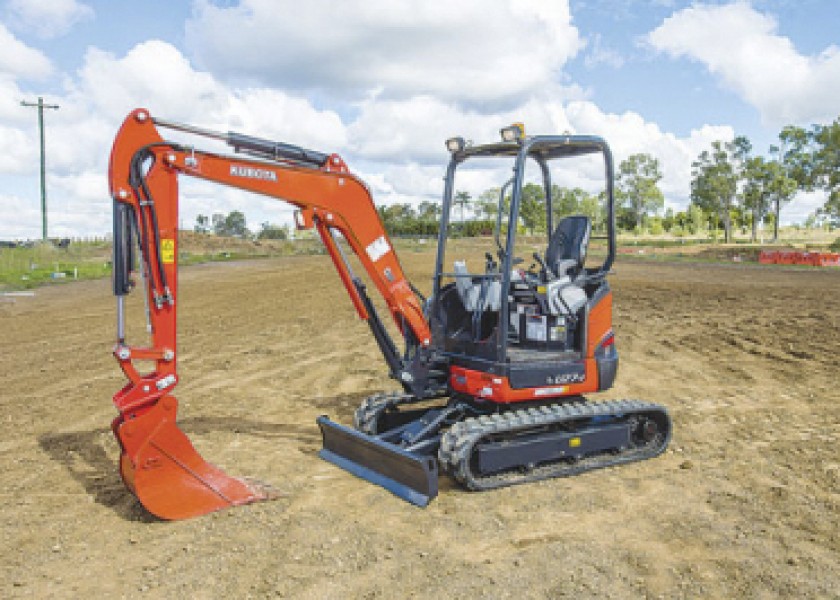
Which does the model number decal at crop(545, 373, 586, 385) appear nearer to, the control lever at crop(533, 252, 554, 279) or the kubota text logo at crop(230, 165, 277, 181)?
the control lever at crop(533, 252, 554, 279)

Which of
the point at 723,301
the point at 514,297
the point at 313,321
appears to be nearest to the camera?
the point at 514,297

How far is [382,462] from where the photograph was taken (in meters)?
6.12

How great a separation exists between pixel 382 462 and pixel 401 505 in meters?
0.54

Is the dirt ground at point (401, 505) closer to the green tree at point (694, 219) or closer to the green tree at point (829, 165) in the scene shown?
the green tree at point (829, 165)

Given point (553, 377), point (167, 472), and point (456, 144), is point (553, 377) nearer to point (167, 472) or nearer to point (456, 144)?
point (456, 144)

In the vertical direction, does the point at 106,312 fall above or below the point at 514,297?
below

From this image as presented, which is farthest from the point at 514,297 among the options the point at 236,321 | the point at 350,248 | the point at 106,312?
the point at 106,312

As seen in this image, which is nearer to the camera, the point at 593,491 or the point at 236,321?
the point at 593,491

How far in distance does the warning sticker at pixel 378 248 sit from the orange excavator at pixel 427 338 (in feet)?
0.05

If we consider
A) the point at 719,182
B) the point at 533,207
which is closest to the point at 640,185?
the point at 719,182

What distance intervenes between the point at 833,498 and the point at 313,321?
11.1m

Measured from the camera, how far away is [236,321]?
15945 mm

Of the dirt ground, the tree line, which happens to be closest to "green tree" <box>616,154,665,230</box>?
the tree line

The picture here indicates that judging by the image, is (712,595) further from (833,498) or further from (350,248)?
(350,248)
